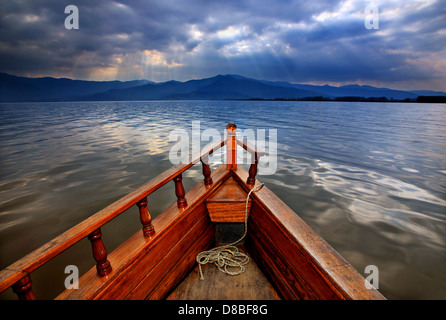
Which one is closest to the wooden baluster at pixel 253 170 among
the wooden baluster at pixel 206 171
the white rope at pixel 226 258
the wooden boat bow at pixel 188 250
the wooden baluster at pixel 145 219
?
the wooden boat bow at pixel 188 250

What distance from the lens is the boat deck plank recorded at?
84.4 inches

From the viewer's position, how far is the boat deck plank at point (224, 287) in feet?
7.03

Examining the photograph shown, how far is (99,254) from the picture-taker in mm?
1412

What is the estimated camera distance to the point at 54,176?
6488mm

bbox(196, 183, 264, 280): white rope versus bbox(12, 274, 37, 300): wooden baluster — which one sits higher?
bbox(12, 274, 37, 300): wooden baluster

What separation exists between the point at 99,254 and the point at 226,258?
1611mm

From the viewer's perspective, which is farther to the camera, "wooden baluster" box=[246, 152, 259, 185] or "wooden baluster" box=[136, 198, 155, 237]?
"wooden baluster" box=[246, 152, 259, 185]

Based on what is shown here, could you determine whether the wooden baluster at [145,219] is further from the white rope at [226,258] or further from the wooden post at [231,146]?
the wooden post at [231,146]

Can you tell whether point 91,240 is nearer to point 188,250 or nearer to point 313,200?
point 188,250

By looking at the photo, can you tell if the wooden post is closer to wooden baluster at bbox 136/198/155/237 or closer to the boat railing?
the boat railing

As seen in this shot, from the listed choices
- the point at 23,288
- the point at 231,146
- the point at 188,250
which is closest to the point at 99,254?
the point at 23,288

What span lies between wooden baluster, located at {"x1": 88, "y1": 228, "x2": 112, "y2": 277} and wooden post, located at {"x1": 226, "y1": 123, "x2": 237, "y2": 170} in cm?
194

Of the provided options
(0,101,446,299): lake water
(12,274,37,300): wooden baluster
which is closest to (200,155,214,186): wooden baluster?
(12,274,37,300): wooden baluster
